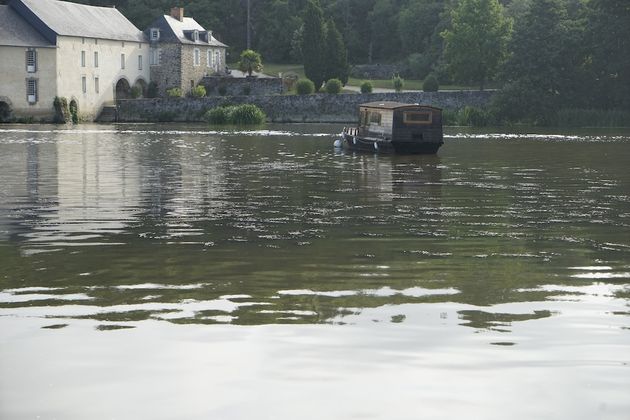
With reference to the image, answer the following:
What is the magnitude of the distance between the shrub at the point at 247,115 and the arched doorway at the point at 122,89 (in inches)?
585

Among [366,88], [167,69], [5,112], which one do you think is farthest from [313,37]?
[5,112]

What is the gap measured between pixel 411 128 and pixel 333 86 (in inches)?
1639

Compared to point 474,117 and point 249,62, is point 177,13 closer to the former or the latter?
point 249,62

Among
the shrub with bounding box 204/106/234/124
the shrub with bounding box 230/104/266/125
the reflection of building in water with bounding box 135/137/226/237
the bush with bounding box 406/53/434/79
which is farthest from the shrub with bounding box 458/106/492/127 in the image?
the reflection of building in water with bounding box 135/137/226/237

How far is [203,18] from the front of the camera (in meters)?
115

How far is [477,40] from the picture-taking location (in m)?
89.3

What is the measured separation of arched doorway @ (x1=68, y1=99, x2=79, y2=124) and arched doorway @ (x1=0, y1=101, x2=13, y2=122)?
482 cm

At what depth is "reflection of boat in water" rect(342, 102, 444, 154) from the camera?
156 ft

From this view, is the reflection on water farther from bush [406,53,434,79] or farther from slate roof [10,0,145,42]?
bush [406,53,434,79]

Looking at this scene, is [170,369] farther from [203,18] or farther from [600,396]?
[203,18]

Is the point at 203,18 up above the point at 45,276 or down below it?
above

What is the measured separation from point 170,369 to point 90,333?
1.55 metres

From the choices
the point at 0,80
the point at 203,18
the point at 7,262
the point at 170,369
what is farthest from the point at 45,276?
the point at 203,18

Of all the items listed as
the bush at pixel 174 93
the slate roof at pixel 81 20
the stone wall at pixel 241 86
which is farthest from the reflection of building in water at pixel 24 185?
the bush at pixel 174 93
